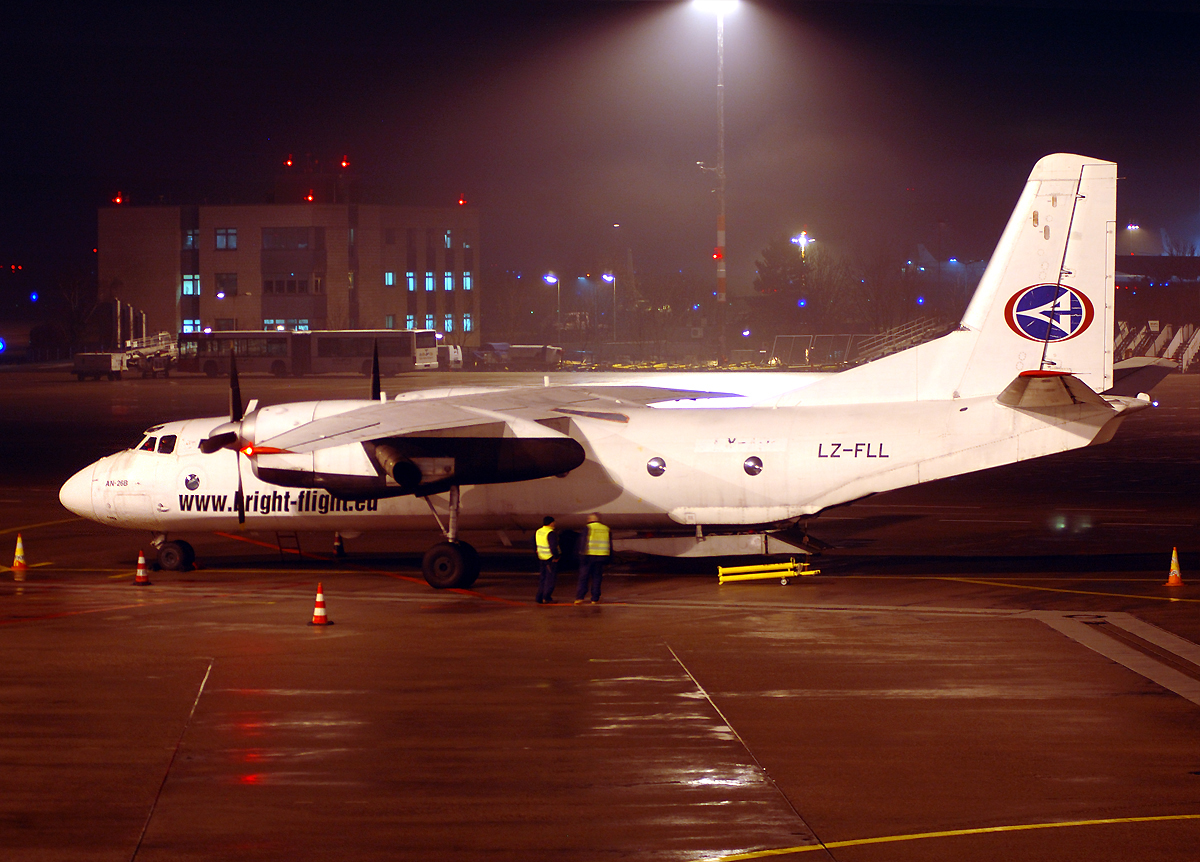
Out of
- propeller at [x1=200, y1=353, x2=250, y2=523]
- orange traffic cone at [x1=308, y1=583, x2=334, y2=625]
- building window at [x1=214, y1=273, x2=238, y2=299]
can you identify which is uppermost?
building window at [x1=214, y1=273, x2=238, y2=299]

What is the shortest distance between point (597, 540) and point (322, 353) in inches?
2770

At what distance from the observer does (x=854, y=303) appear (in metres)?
133

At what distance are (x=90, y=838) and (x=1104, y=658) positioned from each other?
1191 cm

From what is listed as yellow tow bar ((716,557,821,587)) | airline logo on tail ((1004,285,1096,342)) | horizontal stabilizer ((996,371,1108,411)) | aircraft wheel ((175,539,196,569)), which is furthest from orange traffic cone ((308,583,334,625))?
airline logo on tail ((1004,285,1096,342))

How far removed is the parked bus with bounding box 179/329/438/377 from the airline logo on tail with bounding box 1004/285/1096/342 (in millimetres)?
67234

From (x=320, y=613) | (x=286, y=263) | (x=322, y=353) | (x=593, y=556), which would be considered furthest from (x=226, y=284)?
(x=593, y=556)

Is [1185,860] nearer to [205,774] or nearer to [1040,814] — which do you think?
[1040,814]

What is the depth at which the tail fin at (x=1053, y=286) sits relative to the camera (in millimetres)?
19656

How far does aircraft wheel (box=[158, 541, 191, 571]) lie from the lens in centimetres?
2238

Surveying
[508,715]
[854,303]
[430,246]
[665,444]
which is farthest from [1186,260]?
[508,715]

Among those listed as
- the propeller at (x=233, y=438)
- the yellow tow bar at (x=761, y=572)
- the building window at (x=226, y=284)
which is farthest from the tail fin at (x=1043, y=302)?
the building window at (x=226, y=284)

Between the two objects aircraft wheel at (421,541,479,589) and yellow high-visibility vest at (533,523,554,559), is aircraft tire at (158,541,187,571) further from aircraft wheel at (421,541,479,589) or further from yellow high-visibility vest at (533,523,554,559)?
yellow high-visibility vest at (533,523,554,559)

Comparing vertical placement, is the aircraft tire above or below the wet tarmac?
above

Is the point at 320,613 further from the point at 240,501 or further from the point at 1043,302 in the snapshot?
the point at 1043,302
